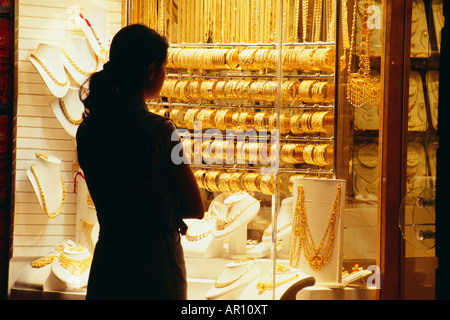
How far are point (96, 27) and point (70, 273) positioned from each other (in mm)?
1032

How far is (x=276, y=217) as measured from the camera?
2.09m

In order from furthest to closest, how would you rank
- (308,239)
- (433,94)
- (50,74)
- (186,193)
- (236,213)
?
(50,74), (308,239), (236,213), (433,94), (186,193)

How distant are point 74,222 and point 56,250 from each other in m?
0.13

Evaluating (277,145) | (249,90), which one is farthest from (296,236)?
(249,90)

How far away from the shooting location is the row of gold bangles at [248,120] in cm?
227

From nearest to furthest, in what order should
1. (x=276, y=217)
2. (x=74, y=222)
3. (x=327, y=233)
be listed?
(x=276, y=217) → (x=327, y=233) → (x=74, y=222)

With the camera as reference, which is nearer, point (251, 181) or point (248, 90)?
point (251, 181)

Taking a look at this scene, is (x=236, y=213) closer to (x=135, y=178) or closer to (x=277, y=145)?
(x=277, y=145)

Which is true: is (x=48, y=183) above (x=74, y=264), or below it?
above

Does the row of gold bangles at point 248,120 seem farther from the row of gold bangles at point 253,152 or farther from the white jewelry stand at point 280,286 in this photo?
the white jewelry stand at point 280,286

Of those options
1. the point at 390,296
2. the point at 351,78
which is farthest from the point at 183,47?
the point at 390,296

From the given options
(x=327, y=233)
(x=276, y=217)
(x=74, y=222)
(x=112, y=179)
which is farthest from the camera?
(x=74, y=222)

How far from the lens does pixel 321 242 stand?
7.45 ft

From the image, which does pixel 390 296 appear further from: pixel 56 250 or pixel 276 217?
pixel 56 250
